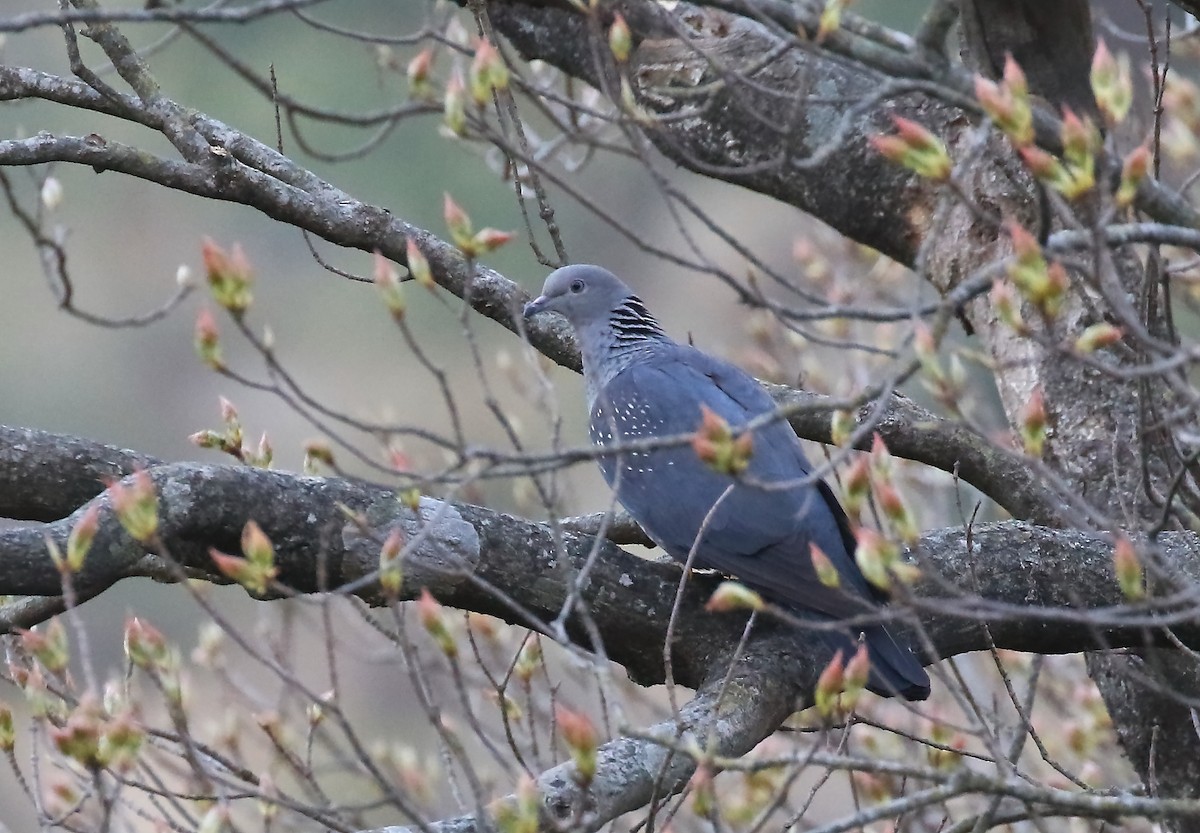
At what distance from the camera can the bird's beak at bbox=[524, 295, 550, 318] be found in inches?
153

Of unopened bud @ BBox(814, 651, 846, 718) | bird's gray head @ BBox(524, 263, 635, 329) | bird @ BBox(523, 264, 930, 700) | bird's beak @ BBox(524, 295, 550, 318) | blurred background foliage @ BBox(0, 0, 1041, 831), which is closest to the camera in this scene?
unopened bud @ BBox(814, 651, 846, 718)

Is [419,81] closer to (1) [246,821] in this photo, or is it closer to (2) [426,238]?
(2) [426,238]

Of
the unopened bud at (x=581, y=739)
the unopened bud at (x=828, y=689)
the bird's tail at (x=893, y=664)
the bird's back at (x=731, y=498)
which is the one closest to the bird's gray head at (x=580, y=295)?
the bird's back at (x=731, y=498)

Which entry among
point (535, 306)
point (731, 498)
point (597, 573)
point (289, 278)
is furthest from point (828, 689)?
point (289, 278)

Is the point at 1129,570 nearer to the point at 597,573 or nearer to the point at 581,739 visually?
the point at 581,739

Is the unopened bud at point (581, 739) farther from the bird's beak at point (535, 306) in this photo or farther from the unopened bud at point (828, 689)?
the bird's beak at point (535, 306)

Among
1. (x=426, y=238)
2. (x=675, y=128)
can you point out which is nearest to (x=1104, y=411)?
(x=675, y=128)

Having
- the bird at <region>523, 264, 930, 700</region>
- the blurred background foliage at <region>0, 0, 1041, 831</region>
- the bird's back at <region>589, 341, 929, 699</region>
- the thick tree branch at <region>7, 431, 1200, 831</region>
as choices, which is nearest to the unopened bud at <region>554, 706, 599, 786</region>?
the thick tree branch at <region>7, 431, 1200, 831</region>

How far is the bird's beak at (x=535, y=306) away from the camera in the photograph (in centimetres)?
388

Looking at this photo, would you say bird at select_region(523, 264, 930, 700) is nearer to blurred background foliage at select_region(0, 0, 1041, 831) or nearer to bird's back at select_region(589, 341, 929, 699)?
bird's back at select_region(589, 341, 929, 699)

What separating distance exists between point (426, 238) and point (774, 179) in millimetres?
1130

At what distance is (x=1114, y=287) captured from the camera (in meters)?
1.66

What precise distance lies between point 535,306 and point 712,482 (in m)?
0.81

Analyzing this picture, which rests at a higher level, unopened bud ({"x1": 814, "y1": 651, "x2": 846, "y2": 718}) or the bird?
unopened bud ({"x1": 814, "y1": 651, "x2": 846, "y2": 718})
